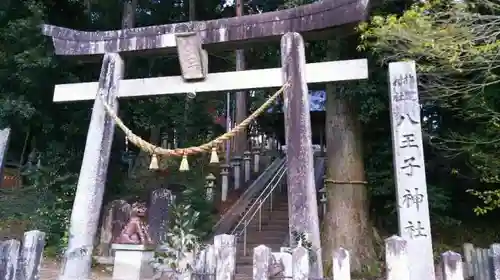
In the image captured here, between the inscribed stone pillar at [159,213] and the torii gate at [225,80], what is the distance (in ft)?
7.49

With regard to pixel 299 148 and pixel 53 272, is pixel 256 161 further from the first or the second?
pixel 299 148

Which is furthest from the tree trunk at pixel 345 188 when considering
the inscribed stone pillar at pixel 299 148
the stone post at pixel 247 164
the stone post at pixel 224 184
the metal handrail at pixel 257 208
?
the stone post at pixel 247 164

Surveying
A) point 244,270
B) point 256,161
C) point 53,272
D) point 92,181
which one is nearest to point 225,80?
point 92,181

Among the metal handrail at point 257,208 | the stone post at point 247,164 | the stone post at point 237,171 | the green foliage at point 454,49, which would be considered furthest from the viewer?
the stone post at point 247,164

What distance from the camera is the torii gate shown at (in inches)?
276

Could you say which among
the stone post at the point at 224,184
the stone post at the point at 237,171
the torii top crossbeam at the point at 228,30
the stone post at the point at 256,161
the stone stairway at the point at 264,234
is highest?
the torii top crossbeam at the point at 228,30

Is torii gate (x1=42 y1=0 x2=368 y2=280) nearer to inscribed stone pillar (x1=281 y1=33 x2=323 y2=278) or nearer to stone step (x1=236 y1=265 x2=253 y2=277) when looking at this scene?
inscribed stone pillar (x1=281 y1=33 x2=323 y2=278)

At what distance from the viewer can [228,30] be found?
8.04m

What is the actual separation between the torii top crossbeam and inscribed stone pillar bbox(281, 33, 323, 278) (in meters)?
0.30

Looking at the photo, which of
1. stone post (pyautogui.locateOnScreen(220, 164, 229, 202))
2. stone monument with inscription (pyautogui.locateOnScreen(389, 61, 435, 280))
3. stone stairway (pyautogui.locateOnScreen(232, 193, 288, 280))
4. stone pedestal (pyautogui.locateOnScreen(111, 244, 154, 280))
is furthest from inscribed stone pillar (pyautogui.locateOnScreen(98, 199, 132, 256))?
stone monument with inscription (pyautogui.locateOnScreen(389, 61, 435, 280))

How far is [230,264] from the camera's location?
4.91 metres

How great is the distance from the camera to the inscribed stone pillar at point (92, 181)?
7609 millimetres

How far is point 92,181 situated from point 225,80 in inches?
118

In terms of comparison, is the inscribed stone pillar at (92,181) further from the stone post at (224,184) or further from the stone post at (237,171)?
the stone post at (237,171)
